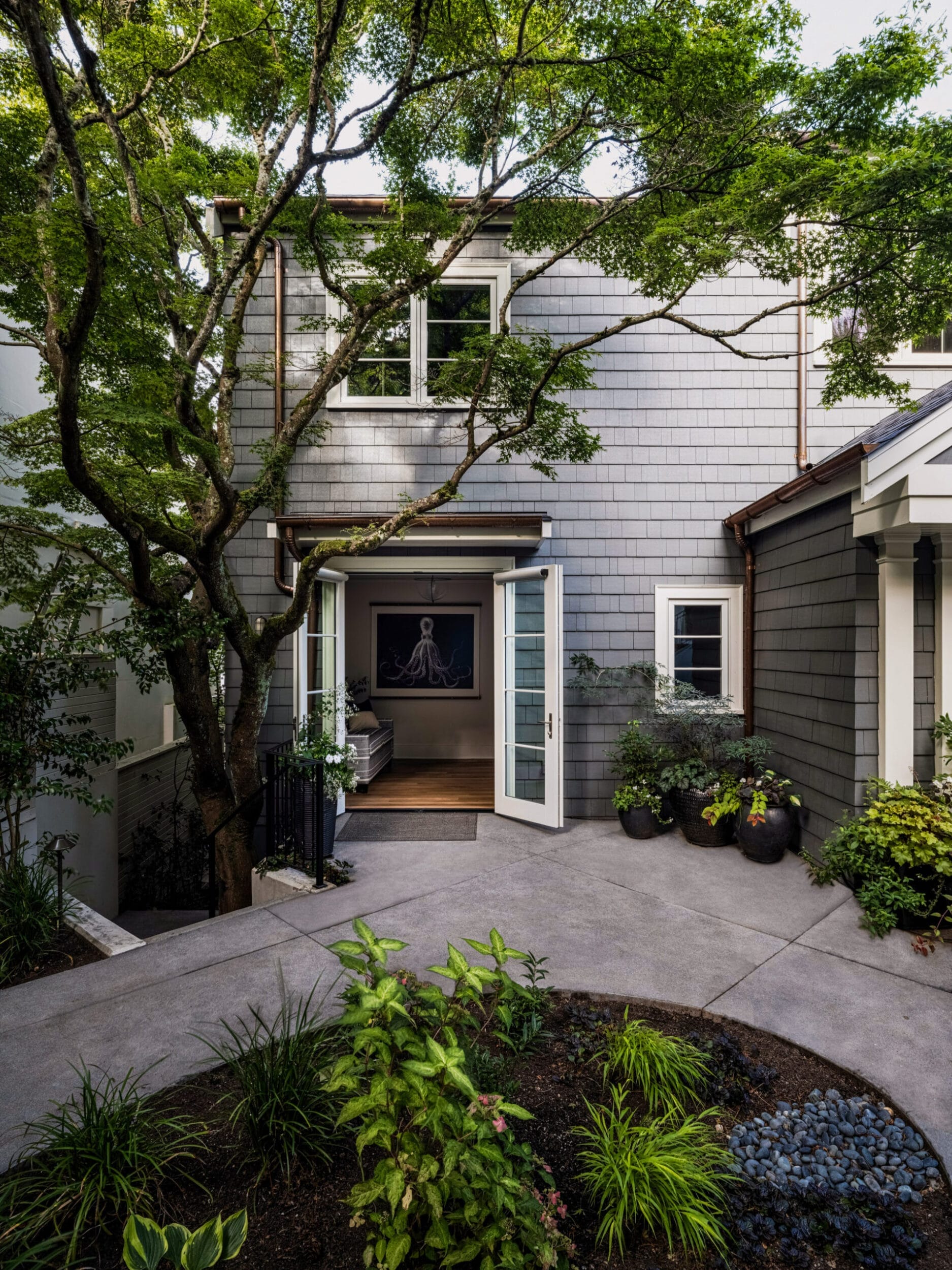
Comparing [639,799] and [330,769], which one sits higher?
[330,769]

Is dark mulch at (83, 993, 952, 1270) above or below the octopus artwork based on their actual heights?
below

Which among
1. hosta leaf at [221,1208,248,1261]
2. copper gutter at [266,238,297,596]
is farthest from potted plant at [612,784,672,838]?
hosta leaf at [221,1208,248,1261]

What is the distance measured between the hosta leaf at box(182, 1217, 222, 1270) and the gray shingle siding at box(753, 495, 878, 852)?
4.00 m

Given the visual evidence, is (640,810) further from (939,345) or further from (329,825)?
(939,345)

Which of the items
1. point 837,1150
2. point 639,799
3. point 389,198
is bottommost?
point 837,1150

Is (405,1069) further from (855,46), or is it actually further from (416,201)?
(855,46)

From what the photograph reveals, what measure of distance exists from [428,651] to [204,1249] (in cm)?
802

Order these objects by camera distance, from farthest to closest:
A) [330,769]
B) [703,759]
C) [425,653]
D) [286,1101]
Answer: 1. [425,653]
2. [703,759]
3. [330,769]
4. [286,1101]

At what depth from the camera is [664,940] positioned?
327 cm

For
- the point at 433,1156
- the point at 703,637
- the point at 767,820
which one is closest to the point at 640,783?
the point at 767,820

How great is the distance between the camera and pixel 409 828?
5.36 metres

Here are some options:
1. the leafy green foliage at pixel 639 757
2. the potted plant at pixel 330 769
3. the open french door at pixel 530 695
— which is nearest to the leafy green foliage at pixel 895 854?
the leafy green foliage at pixel 639 757

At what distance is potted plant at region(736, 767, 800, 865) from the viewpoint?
4.44 meters

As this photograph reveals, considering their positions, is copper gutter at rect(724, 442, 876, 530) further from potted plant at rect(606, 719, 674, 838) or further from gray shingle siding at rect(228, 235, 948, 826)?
potted plant at rect(606, 719, 674, 838)
